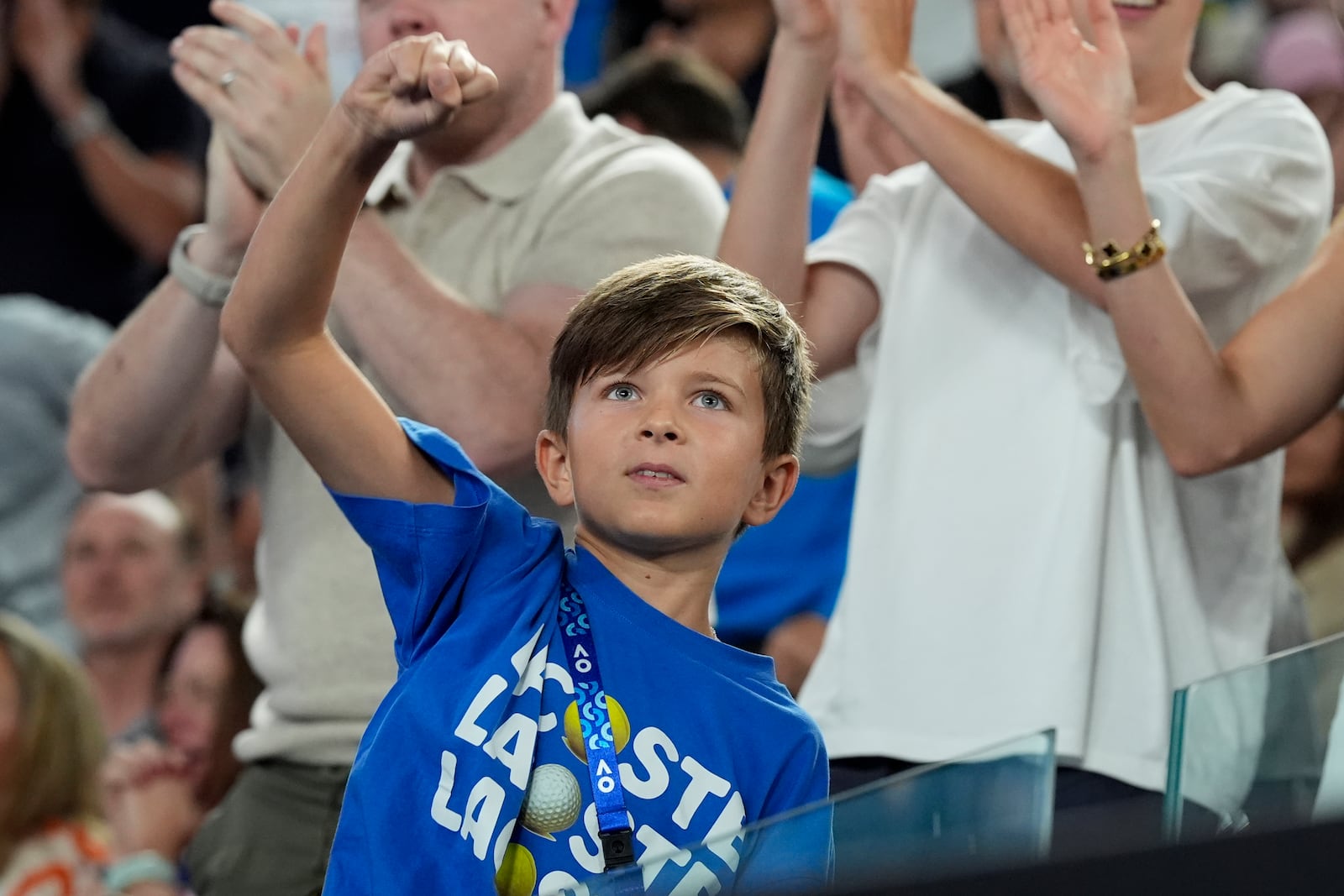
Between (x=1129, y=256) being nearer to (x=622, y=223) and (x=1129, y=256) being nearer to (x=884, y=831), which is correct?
(x=622, y=223)

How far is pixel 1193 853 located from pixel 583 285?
144 cm

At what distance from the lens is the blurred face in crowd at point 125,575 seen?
3.63 metres

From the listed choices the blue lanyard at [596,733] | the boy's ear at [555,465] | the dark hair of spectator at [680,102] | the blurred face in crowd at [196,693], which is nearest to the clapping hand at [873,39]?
the boy's ear at [555,465]

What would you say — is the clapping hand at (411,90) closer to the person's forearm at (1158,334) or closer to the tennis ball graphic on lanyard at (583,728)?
the tennis ball graphic on lanyard at (583,728)

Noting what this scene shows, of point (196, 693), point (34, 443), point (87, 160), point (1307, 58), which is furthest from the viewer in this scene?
point (87, 160)

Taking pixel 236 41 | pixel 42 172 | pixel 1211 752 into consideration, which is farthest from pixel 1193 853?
pixel 42 172

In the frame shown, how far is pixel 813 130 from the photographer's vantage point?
83.2 inches

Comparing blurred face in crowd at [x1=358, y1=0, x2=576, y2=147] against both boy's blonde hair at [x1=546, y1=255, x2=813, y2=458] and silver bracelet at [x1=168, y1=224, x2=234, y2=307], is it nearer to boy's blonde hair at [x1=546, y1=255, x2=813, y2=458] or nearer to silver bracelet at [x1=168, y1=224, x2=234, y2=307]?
silver bracelet at [x1=168, y1=224, x2=234, y2=307]

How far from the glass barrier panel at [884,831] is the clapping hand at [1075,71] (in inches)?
35.1

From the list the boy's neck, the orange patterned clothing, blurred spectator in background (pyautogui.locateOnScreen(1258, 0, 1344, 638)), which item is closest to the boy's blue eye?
the boy's neck

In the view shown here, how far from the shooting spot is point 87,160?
156 inches

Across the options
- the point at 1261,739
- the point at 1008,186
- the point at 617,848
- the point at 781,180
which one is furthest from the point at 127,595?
the point at 1261,739

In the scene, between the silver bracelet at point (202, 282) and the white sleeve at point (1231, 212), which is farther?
the silver bracelet at point (202, 282)

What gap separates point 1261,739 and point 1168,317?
1.97 ft
